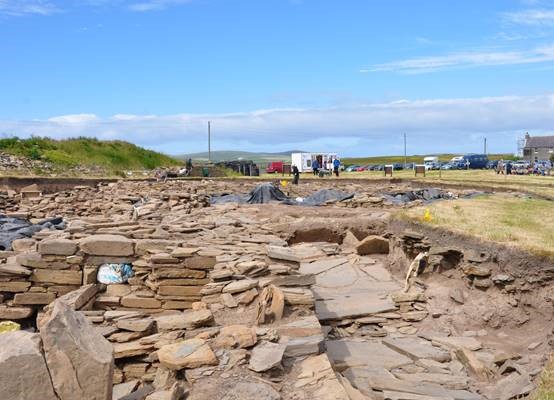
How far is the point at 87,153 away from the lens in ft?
141

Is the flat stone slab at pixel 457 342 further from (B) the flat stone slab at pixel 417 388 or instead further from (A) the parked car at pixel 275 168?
(A) the parked car at pixel 275 168

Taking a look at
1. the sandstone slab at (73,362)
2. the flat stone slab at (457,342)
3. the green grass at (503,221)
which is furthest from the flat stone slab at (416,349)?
the sandstone slab at (73,362)

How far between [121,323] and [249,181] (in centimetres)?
2448

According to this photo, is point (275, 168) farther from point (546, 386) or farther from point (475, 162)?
point (546, 386)

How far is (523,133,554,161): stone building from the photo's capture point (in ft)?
235

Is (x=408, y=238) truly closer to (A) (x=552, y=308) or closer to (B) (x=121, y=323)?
(A) (x=552, y=308)

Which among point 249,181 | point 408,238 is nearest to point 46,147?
point 249,181

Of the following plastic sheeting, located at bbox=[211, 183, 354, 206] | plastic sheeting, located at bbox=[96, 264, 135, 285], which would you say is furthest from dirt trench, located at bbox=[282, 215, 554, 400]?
plastic sheeting, located at bbox=[211, 183, 354, 206]

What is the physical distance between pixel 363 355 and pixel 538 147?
7326 centimetres

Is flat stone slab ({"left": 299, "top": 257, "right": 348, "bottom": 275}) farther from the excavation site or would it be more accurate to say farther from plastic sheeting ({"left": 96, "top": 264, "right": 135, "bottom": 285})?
plastic sheeting ({"left": 96, "top": 264, "right": 135, "bottom": 285})

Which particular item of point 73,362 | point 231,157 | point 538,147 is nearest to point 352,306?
point 73,362

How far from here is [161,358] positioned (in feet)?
17.7

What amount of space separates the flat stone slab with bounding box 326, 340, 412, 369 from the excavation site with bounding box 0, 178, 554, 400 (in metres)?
0.03

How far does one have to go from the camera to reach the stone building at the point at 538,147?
71.7 m
